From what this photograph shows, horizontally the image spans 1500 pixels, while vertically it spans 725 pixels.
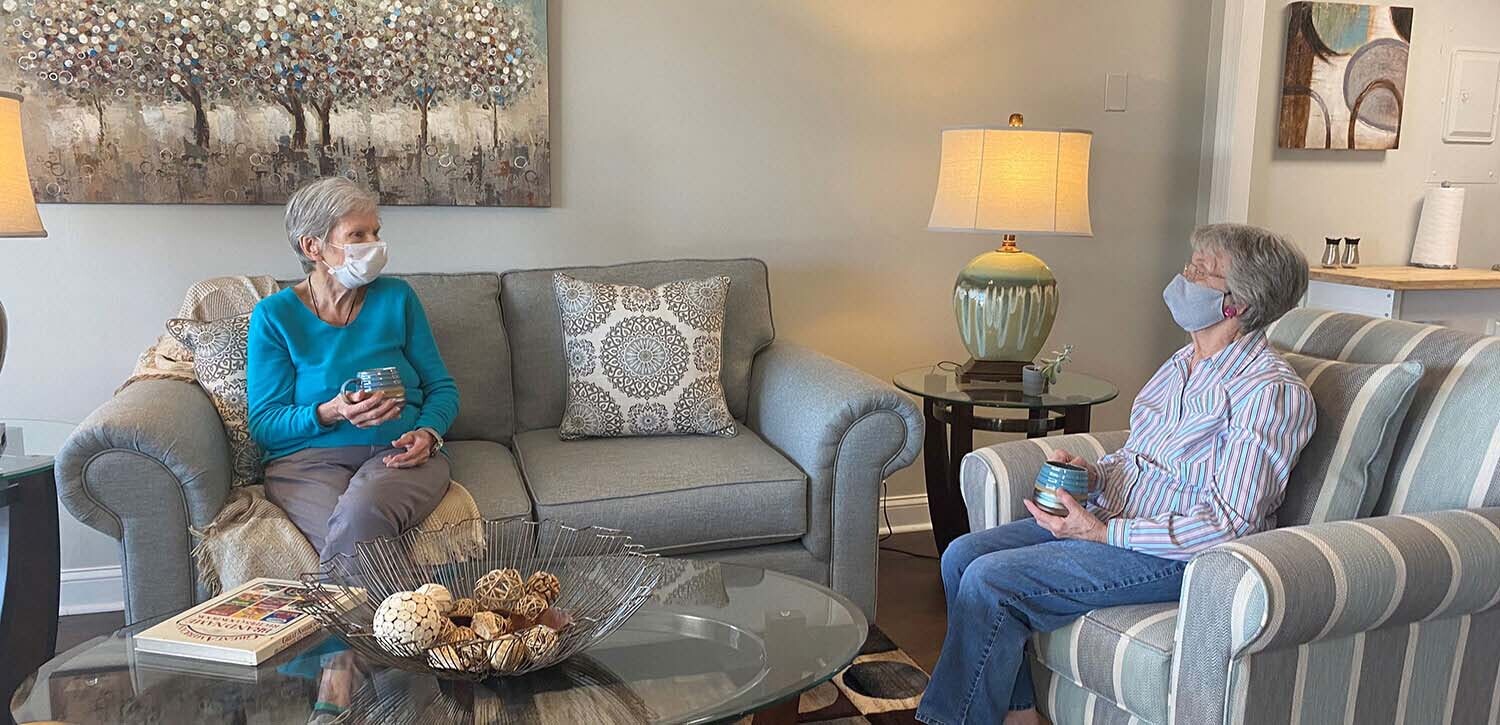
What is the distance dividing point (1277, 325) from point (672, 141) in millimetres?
1670

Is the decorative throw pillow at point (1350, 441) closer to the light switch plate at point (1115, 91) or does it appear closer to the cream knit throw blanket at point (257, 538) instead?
the cream knit throw blanket at point (257, 538)

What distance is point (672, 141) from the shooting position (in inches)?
130

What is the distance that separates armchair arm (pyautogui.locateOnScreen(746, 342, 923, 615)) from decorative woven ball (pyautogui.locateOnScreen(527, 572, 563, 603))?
105cm

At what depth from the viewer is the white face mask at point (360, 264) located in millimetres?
2465

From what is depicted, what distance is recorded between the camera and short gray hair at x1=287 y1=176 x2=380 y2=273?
8.14ft

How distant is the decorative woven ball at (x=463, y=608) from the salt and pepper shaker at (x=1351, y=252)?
3341 millimetres

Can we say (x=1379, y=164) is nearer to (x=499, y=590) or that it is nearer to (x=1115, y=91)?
(x=1115, y=91)

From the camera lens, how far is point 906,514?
145 inches

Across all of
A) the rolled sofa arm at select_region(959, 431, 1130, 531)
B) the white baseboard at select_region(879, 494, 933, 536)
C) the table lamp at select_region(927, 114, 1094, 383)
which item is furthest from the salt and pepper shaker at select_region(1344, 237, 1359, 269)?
the rolled sofa arm at select_region(959, 431, 1130, 531)

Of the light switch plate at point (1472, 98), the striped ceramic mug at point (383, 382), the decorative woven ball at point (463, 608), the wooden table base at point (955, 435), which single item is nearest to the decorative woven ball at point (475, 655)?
the decorative woven ball at point (463, 608)

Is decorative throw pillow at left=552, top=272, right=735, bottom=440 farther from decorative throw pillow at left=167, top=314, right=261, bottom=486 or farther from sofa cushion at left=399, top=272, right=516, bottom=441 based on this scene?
decorative throw pillow at left=167, top=314, right=261, bottom=486

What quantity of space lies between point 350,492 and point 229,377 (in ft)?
1.43

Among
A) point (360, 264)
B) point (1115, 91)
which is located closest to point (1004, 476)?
point (360, 264)

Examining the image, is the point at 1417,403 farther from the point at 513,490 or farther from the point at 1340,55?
the point at 1340,55
